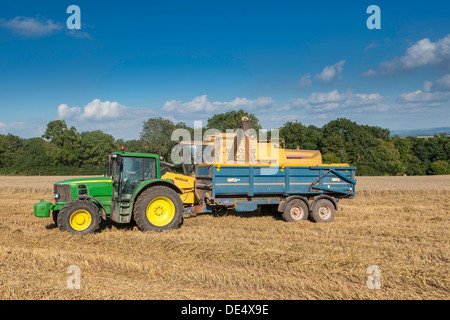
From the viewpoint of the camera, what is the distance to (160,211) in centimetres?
927

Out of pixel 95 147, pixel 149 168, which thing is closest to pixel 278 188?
pixel 149 168

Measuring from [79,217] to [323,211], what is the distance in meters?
6.98

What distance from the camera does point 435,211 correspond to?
1324 centimetres

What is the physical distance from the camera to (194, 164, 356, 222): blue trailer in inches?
397

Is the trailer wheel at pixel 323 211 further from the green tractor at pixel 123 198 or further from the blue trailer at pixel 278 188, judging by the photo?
the green tractor at pixel 123 198

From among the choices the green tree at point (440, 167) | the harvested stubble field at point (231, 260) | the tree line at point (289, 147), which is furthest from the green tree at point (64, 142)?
the green tree at point (440, 167)

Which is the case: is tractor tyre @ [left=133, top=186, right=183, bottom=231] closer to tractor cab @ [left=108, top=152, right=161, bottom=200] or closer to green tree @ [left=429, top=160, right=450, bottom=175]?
tractor cab @ [left=108, top=152, right=161, bottom=200]

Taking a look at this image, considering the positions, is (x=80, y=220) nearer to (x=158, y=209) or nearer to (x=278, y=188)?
(x=158, y=209)

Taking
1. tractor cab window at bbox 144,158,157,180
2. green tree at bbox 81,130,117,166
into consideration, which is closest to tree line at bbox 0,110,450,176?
green tree at bbox 81,130,117,166

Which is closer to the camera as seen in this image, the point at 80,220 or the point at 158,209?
the point at 80,220

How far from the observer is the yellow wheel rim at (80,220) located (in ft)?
27.5

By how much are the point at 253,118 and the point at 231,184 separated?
27732mm

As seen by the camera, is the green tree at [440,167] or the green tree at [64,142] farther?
the green tree at [440,167]

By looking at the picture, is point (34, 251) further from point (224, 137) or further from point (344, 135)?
point (344, 135)
